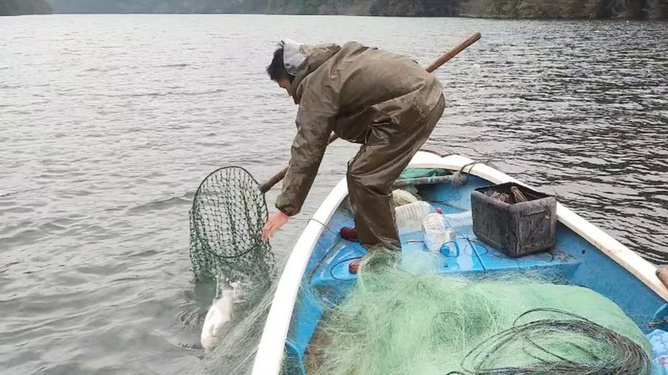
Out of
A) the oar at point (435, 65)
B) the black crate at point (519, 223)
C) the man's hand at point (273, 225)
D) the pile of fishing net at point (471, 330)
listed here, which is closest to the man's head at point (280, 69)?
the man's hand at point (273, 225)

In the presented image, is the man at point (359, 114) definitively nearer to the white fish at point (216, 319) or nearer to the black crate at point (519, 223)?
the black crate at point (519, 223)

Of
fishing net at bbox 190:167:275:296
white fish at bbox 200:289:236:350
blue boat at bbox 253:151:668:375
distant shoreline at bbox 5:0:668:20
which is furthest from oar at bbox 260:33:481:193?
distant shoreline at bbox 5:0:668:20

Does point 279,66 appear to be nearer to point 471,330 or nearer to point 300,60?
point 300,60

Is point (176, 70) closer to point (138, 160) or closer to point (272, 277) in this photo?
point (138, 160)

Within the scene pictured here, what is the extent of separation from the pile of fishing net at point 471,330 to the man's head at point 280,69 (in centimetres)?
155

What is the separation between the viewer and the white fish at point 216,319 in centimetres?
591

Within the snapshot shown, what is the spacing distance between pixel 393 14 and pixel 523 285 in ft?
337

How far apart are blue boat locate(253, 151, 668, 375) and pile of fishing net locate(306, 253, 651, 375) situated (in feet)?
0.60

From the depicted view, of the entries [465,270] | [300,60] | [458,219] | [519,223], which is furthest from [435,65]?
[465,270]

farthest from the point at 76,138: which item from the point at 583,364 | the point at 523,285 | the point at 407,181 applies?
the point at 583,364

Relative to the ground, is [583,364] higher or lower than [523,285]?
higher

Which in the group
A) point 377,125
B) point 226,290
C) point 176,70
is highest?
point 377,125

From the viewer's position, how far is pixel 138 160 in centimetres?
1304

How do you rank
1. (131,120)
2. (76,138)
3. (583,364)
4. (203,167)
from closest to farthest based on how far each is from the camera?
1. (583,364)
2. (203,167)
3. (76,138)
4. (131,120)
